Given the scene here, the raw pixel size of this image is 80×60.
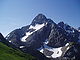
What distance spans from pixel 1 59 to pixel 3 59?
1.76 meters

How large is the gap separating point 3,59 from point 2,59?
2.35 ft

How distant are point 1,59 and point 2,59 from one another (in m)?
1.07

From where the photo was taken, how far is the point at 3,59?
98.2 m

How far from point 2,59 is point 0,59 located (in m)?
1.96

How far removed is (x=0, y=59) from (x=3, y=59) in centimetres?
266

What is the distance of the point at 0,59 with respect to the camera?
315ft

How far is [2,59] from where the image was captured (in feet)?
320

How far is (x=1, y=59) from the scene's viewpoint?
317ft

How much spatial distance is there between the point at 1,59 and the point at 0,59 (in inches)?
35.4
